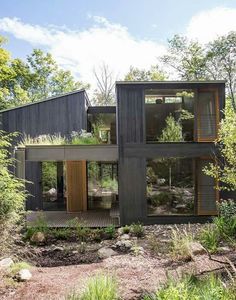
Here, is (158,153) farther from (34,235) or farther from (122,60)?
(122,60)

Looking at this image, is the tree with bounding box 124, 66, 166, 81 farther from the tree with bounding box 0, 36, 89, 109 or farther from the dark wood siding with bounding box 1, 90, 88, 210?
the dark wood siding with bounding box 1, 90, 88, 210

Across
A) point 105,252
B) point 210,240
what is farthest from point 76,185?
point 210,240

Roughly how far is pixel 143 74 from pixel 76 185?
1455 centimetres

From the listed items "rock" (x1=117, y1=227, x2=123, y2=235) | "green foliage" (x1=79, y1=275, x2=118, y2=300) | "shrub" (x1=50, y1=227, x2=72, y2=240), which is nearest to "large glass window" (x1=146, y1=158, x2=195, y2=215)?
"rock" (x1=117, y1=227, x2=123, y2=235)

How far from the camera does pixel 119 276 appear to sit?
209 inches

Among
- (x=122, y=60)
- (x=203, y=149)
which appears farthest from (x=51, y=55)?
(x=203, y=149)

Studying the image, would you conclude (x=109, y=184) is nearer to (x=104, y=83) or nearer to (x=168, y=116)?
(x=168, y=116)

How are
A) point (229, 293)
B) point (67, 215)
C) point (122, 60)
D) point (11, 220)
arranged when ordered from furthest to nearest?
point (122, 60)
point (67, 215)
point (11, 220)
point (229, 293)

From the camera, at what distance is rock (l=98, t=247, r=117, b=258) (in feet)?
24.5

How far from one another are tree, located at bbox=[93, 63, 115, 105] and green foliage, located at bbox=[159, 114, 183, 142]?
18.0 meters

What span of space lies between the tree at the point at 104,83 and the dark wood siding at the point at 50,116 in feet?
43.4

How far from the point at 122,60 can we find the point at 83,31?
4.38 m

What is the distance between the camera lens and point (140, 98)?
10.4 m

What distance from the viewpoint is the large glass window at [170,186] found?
34.2 ft
